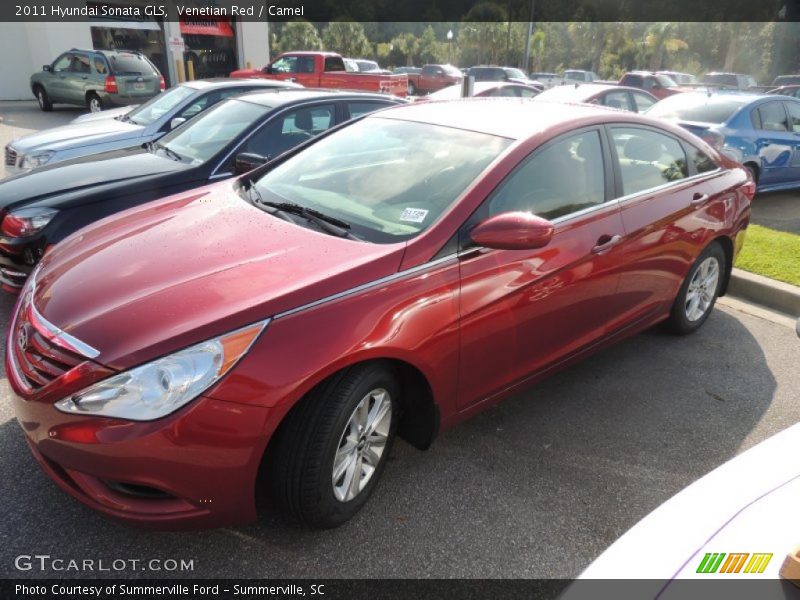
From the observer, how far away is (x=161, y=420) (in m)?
1.96

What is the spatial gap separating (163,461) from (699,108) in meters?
8.63

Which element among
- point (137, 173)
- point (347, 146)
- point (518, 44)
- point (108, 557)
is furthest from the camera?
point (518, 44)

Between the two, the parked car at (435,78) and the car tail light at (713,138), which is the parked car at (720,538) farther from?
the parked car at (435,78)

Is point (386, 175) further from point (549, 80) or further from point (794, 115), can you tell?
point (549, 80)

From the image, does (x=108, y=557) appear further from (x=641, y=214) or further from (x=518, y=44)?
(x=518, y=44)

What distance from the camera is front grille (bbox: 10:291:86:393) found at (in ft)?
6.93

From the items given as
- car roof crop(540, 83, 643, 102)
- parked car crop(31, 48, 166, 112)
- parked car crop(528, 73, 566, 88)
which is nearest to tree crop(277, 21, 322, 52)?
parked car crop(528, 73, 566, 88)

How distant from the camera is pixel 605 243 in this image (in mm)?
3203

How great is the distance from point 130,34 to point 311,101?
21526 mm

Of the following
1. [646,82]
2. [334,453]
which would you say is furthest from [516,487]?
[646,82]

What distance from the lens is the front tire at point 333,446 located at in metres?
2.19


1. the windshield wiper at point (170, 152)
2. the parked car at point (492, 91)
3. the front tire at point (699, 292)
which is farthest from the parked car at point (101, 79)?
the front tire at point (699, 292)

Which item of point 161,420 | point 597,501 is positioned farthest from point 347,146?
point 597,501

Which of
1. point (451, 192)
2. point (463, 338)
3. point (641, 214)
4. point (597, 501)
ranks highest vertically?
point (451, 192)
